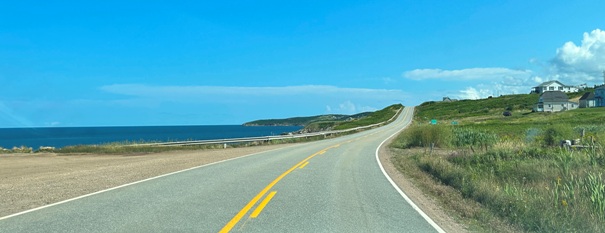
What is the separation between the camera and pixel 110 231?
7.00 metres

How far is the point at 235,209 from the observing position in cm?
891

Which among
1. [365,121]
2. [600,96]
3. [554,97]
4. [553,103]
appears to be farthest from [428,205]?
[365,121]

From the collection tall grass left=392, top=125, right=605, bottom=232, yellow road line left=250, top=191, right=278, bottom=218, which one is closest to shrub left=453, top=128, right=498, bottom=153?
tall grass left=392, top=125, right=605, bottom=232

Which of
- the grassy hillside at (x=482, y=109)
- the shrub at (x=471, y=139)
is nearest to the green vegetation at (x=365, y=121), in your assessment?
the grassy hillside at (x=482, y=109)

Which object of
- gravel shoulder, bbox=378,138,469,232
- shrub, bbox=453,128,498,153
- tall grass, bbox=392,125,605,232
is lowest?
gravel shoulder, bbox=378,138,469,232

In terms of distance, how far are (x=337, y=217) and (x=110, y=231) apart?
12.1 ft

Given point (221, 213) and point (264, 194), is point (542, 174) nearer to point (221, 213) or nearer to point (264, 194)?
point (264, 194)

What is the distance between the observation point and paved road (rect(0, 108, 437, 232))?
24.3 feet

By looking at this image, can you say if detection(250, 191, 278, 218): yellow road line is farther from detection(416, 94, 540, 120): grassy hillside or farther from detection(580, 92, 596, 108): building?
detection(580, 92, 596, 108): building

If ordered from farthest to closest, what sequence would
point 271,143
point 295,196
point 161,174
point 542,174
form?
point 271,143 < point 161,174 < point 542,174 < point 295,196

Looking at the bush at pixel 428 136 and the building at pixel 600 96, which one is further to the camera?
the building at pixel 600 96

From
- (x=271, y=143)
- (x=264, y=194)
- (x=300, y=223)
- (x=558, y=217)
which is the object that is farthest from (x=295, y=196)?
(x=271, y=143)

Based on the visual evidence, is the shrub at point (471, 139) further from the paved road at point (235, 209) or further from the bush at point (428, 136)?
the paved road at point (235, 209)

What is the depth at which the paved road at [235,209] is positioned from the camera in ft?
24.3
